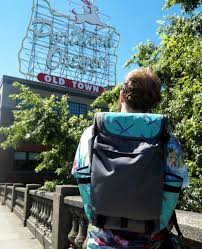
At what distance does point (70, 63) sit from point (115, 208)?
44081mm

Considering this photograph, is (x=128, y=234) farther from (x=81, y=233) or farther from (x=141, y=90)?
(x=81, y=233)

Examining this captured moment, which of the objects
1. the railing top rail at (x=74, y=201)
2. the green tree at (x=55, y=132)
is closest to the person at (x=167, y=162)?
the railing top rail at (x=74, y=201)

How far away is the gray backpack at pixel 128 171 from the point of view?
196cm

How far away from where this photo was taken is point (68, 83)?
42.9 metres

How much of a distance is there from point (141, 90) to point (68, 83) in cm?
4109

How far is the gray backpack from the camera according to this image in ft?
6.42

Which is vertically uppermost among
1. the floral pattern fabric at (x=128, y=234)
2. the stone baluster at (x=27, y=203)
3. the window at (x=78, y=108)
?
the window at (x=78, y=108)

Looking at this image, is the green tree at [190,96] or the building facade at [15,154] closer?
the green tree at [190,96]

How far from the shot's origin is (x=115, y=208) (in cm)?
198

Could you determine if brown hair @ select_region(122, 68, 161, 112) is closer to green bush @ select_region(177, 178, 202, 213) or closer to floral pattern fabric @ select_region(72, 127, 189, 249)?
floral pattern fabric @ select_region(72, 127, 189, 249)

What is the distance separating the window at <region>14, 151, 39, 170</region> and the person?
35.0 metres

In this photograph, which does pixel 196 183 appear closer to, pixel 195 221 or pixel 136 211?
A: pixel 195 221

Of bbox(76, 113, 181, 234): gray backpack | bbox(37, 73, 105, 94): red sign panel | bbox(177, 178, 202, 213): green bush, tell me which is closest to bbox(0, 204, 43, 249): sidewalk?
bbox(177, 178, 202, 213): green bush

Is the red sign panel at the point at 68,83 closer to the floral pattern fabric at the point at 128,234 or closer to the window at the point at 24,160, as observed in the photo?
the window at the point at 24,160
